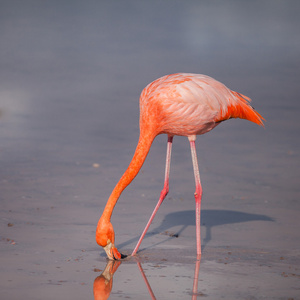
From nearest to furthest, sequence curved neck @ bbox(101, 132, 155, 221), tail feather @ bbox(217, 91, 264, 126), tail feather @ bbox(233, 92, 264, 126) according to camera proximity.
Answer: curved neck @ bbox(101, 132, 155, 221) → tail feather @ bbox(217, 91, 264, 126) → tail feather @ bbox(233, 92, 264, 126)

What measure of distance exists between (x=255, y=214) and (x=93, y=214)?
1.66m

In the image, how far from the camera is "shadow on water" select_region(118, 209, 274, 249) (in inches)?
233

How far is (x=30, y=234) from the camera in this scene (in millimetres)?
5508

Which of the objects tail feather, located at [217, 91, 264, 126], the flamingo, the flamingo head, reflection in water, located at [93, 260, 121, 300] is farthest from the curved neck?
tail feather, located at [217, 91, 264, 126]

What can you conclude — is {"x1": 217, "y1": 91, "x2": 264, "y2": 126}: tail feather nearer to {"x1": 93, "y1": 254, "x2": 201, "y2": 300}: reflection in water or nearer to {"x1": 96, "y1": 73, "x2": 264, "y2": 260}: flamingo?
{"x1": 96, "y1": 73, "x2": 264, "y2": 260}: flamingo

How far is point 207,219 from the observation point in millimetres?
Result: 6387

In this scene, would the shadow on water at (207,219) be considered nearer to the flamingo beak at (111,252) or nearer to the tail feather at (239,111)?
the flamingo beak at (111,252)

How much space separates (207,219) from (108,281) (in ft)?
7.62

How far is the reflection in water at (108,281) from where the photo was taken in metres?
3.94

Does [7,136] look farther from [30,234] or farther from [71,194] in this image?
[30,234]

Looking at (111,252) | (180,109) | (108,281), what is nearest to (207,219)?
(180,109)

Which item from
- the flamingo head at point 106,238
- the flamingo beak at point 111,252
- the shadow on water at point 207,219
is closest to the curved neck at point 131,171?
the flamingo head at point 106,238

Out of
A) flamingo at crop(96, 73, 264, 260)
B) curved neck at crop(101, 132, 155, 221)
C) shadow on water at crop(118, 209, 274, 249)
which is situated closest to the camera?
curved neck at crop(101, 132, 155, 221)

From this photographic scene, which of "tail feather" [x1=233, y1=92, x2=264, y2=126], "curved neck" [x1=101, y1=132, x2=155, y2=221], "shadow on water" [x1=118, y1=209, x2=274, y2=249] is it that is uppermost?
"tail feather" [x1=233, y1=92, x2=264, y2=126]
